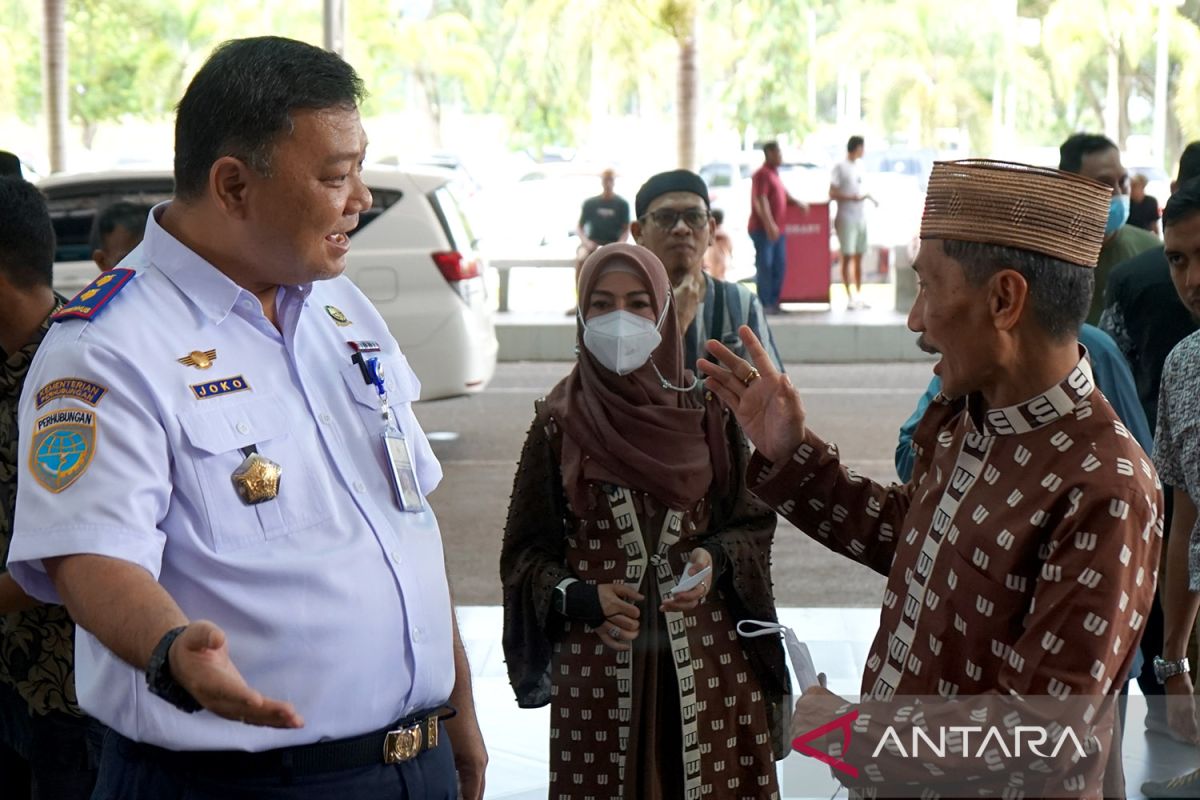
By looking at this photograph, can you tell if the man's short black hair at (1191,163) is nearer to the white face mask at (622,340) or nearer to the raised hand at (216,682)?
the white face mask at (622,340)

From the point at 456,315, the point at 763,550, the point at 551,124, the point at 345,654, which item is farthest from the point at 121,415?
the point at 551,124

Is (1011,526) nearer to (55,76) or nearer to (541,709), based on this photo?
(541,709)

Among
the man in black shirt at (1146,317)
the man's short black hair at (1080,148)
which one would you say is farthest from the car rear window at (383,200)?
the man in black shirt at (1146,317)

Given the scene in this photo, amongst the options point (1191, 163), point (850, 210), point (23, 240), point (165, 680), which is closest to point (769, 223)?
point (850, 210)

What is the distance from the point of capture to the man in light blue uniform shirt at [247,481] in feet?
6.38

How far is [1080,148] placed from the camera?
6195 millimetres

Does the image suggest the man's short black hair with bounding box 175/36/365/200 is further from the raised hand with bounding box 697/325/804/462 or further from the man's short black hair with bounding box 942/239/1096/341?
the man's short black hair with bounding box 942/239/1096/341

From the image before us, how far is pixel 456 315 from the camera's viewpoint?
10133mm

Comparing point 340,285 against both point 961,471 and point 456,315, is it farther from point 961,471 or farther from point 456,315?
point 456,315

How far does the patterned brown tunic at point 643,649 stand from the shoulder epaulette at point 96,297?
1.50m

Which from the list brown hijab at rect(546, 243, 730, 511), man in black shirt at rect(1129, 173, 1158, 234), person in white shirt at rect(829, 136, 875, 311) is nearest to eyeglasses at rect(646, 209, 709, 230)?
brown hijab at rect(546, 243, 730, 511)

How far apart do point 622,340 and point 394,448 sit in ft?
4.25

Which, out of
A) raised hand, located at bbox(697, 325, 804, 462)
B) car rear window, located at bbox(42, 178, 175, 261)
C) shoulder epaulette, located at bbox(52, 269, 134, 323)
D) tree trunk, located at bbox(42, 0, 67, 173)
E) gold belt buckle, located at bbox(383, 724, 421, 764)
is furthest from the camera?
tree trunk, located at bbox(42, 0, 67, 173)

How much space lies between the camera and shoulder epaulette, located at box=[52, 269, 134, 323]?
2.05m
